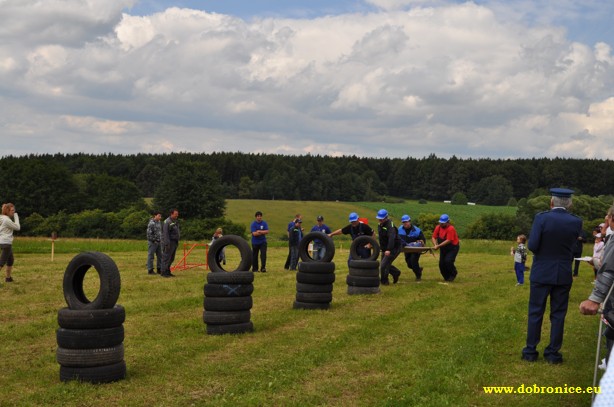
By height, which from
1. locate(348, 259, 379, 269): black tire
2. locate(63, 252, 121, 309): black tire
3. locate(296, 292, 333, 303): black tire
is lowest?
locate(296, 292, 333, 303): black tire

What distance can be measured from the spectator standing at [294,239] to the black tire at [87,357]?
16.3 metres

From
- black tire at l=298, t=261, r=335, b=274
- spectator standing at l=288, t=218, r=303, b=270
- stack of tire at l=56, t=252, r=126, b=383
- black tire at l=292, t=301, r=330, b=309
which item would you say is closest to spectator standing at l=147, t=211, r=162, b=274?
spectator standing at l=288, t=218, r=303, b=270

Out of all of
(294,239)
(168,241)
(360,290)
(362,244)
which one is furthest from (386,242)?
(168,241)

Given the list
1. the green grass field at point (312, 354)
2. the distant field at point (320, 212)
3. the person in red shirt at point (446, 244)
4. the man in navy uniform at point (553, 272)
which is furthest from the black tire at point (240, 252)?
the distant field at point (320, 212)

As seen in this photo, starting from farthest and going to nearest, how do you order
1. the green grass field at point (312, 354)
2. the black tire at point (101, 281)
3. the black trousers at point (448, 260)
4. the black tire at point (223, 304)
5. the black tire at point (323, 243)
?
the black trousers at point (448, 260)
the black tire at point (323, 243)
the black tire at point (223, 304)
the black tire at point (101, 281)
the green grass field at point (312, 354)

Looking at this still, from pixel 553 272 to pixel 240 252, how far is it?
495cm

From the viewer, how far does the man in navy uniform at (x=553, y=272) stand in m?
9.24

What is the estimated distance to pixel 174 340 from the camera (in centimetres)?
1088

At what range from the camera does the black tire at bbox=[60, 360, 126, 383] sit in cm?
813

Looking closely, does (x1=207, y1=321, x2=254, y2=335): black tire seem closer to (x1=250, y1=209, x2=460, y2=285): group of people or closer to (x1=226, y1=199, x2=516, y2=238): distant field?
(x1=250, y1=209, x2=460, y2=285): group of people

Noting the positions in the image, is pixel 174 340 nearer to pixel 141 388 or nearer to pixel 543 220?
pixel 141 388

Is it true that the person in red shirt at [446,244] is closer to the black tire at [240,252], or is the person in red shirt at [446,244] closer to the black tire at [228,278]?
the black tire at [240,252]

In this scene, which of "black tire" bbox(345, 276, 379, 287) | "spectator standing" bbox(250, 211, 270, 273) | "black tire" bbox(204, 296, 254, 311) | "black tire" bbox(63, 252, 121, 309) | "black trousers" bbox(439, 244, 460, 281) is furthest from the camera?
"spectator standing" bbox(250, 211, 270, 273)

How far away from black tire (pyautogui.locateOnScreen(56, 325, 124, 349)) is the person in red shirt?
508 inches
